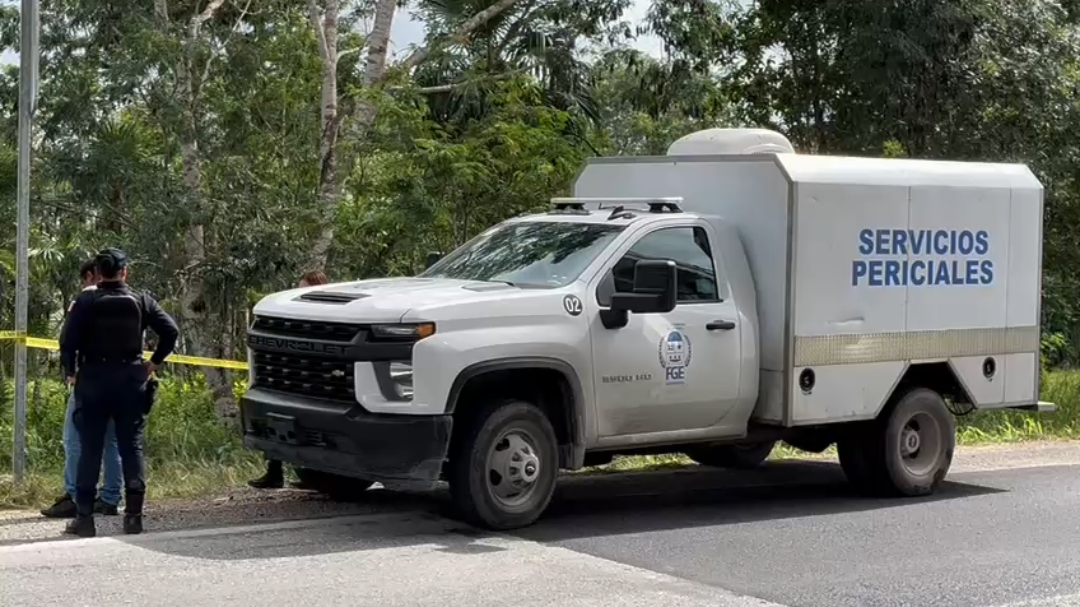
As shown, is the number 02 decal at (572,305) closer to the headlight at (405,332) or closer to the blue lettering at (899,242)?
the headlight at (405,332)

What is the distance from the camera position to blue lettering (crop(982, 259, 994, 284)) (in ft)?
36.7

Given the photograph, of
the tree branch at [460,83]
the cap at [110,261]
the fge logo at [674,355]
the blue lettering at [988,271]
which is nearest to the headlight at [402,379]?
the cap at [110,261]

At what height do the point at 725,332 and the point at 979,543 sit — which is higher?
the point at 725,332

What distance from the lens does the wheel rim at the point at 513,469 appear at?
29.0ft

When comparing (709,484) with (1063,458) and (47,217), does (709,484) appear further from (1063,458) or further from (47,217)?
(47,217)

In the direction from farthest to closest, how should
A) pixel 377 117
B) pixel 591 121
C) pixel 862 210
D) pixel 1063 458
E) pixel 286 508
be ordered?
pixel 591 121
pixel 377 117
pixel 1063 458
pixel 862 210
pixel 286 508

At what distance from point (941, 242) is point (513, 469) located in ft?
13.1

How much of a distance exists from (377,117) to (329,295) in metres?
6.79

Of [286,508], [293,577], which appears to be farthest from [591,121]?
[293,577]

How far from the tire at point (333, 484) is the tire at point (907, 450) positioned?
3.71m

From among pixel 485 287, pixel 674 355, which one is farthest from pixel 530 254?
pixel 674 355

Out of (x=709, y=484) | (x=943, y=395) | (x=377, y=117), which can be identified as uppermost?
(x=377, y=117)

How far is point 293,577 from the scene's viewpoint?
7.52 meters

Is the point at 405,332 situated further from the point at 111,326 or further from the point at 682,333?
the point at 682,333
